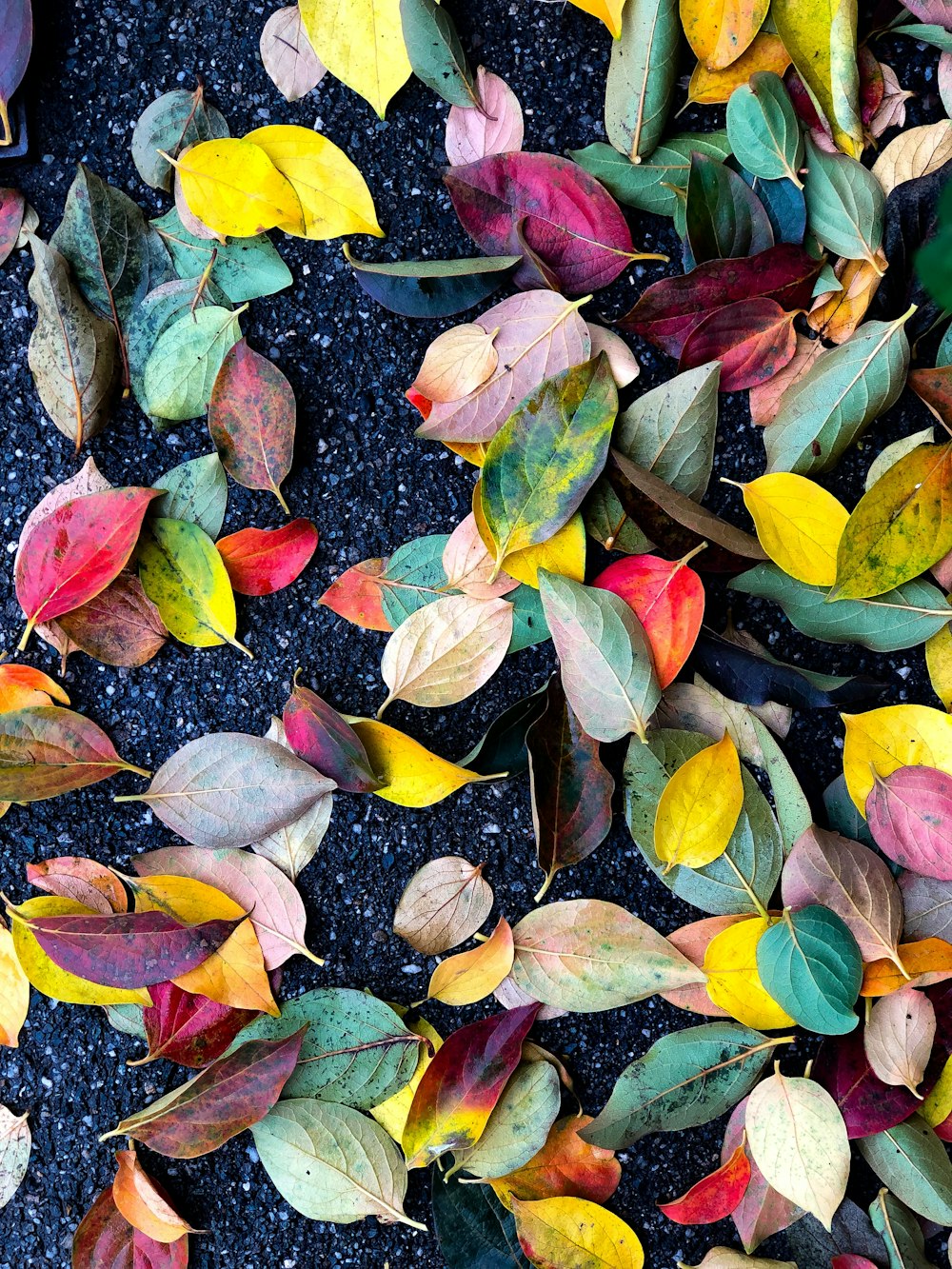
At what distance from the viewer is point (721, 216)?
0.67m

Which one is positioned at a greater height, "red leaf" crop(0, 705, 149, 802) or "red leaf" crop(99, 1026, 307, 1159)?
"red leaf" crop(0, 705, 149, 802)

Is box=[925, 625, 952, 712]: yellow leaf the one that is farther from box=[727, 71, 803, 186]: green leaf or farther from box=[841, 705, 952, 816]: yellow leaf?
box=[727, 71, 803, 186]: green leaf

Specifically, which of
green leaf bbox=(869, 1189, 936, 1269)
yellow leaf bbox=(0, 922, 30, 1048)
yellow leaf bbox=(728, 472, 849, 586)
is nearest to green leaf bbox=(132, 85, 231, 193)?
yellow leaf bbox=(728, 472, 849, 586)

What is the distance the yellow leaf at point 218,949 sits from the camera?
0.71 m

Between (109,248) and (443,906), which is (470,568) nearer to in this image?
(443,906)

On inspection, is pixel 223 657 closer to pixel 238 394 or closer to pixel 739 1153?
pixel 238 394

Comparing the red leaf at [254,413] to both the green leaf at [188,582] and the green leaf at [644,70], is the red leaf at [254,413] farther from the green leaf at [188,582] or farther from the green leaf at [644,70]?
the green leaf at [644,70]

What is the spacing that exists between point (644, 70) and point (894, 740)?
0.49 meters

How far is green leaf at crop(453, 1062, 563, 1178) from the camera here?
692 millimetres

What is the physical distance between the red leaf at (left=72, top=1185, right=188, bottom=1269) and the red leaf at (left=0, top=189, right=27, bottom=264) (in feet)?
2.35

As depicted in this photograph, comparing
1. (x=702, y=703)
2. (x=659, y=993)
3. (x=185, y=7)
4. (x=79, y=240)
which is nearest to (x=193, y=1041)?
(x=659, y=993)

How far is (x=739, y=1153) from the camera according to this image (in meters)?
0.69

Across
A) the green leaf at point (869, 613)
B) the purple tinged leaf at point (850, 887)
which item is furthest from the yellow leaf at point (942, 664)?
the purple tinged leaf at point (850, 887)

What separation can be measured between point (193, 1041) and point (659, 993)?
34 centimetres
